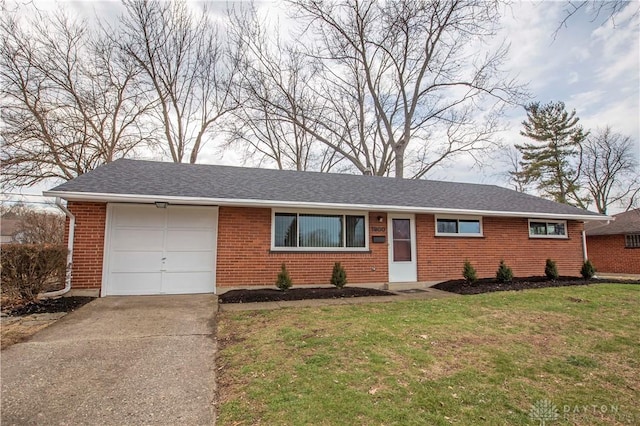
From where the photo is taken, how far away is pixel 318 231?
9469 mm

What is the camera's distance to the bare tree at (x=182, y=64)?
16719mm

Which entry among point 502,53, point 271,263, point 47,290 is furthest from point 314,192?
point 502,53

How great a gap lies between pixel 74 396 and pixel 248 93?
18.4m

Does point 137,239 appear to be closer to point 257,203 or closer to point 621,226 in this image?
point 257,203

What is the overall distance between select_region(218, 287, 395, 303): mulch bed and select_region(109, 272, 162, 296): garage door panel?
1.74 meters

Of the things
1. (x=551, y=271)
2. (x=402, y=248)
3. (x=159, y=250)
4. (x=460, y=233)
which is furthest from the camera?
(x=460, y=233)

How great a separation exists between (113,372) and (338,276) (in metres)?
5.93

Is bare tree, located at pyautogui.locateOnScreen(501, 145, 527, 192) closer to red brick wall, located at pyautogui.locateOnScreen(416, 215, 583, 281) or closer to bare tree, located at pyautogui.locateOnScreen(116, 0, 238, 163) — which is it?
red brick wall, located at pyautogui.locateOnScreen(416, 215, 583, 281)

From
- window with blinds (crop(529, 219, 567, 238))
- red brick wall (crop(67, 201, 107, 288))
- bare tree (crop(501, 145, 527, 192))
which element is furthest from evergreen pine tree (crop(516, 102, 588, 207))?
red brick wall (crop(67, 201, 107, 288))

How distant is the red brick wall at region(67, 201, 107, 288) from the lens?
7.63 meters

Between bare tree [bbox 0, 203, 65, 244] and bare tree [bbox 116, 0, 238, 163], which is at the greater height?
bare tree [bbox 116, 0, 238, 163]

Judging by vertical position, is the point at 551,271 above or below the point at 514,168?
below

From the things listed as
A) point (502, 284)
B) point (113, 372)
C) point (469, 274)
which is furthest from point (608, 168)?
point (113, 372)

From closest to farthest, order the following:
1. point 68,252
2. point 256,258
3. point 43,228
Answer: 1. point 68,252
2. point 256,258
3. point 43,228
